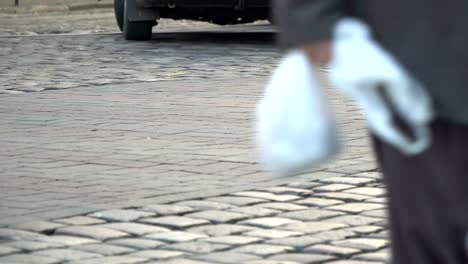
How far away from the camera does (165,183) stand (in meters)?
5.96

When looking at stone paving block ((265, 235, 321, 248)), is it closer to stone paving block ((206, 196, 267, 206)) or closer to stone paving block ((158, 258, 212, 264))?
stone paving block ((158, 258, 212, 264))

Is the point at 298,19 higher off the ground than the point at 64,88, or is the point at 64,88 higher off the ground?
the point at 298,19

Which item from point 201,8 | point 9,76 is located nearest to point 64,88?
point 9,76

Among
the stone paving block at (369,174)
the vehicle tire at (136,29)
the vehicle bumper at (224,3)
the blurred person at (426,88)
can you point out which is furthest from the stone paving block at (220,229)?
the vehicle tire at (136,29)

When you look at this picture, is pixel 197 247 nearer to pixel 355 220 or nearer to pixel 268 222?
pixel 268 222

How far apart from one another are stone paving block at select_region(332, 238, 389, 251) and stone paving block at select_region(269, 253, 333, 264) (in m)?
0.19

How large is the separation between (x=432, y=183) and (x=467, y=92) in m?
0.19

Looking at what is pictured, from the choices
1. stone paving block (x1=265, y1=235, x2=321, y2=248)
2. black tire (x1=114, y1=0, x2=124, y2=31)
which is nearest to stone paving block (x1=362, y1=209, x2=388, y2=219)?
stone paving block (x1=265, y1=235, x2=321, y2=248)

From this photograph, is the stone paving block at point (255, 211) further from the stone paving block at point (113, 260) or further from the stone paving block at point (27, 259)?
the stone paving block at point (27, 259)

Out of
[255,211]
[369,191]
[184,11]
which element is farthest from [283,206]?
[184,11]

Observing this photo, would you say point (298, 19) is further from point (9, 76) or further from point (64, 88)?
point (9, 76)

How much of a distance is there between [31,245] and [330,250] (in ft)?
3.59

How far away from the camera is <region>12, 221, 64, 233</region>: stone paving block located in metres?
4.96

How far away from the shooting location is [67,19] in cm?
2092
